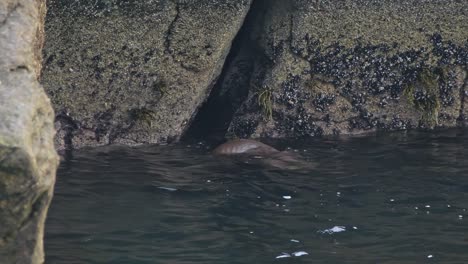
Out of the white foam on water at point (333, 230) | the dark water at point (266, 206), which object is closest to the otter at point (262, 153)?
the dark water at point (266, 206)

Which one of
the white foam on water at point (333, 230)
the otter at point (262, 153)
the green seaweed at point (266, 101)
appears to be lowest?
the white foam on water at point (333, 230)

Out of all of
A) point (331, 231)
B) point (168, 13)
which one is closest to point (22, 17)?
point (331, 231)

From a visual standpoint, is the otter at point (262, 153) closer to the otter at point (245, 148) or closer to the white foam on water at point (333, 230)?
the otter at point (245, 148)

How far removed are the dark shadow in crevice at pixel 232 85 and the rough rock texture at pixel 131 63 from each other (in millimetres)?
411

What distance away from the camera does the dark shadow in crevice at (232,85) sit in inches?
410

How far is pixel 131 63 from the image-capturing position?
9.79 meters

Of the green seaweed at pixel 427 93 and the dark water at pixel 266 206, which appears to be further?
the green seaweed at pixel 427 93

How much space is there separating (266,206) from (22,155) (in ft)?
11.0

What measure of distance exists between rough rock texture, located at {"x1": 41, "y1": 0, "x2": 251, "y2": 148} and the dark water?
35 cm

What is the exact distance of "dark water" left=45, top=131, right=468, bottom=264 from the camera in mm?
6637

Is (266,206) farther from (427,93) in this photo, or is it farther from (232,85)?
(427,93)

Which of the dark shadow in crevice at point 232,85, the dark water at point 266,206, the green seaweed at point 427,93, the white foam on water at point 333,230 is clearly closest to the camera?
the dark water at point 266,206

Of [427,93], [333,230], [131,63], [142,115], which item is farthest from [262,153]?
[333,230]

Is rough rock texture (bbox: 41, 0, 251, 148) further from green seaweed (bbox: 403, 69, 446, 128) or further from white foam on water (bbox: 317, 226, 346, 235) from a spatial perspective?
white foam on water (bbox: 317, 226, 346, 235)
